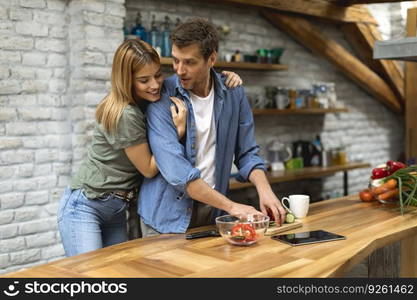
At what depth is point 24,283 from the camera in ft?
5.45

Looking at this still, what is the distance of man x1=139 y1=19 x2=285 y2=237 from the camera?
2.28 meters

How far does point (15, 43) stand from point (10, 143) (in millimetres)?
664

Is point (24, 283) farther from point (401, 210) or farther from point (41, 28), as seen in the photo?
point (41, 28)

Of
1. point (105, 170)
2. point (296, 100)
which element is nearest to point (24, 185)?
point (105, 170)

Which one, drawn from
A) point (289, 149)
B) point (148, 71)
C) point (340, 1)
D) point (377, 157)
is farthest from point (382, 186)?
point (377, 157)

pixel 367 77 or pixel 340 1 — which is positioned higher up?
pixel 340 1

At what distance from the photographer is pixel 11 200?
11.6ft

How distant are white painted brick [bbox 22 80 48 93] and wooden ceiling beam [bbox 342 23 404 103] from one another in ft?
12.8

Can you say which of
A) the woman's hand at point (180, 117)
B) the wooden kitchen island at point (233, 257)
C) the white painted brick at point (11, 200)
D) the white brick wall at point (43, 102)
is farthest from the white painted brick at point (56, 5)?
the wooden kitchen island at point (233, 257)

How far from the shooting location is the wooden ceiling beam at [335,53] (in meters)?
5.64

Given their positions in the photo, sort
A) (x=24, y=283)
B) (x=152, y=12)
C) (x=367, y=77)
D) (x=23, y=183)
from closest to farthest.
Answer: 1. (x=24, y=283)
2. (x=23, y=183)
3. (x=152, y=12)
4. (x=367, y=77)

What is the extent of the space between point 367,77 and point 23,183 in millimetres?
4381

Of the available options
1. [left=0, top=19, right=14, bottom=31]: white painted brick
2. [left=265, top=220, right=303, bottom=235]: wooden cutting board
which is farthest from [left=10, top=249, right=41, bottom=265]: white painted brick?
[left=265, top=220, right=303, bottom=235]: wooden cutting board

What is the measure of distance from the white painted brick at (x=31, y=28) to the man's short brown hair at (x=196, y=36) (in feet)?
5.46
